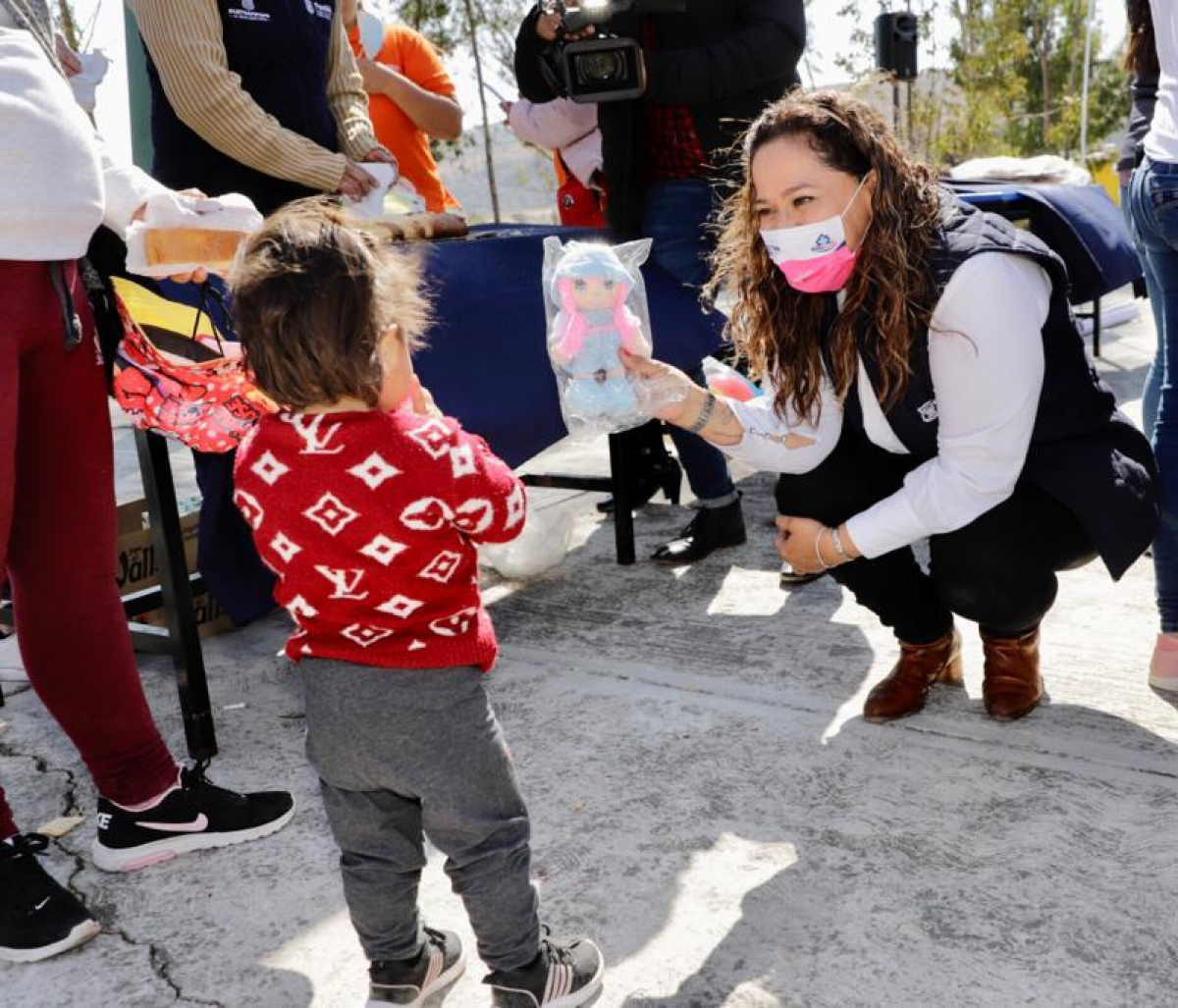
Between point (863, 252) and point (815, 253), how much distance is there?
0.26 feet

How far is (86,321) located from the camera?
196 cm

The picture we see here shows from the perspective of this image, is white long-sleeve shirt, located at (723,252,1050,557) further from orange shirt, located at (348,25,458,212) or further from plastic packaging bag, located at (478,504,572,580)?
orange shirt, located at (348,25,458,212)

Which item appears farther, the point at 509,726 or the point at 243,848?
the point at 509,726

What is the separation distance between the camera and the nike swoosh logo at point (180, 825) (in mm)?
2111

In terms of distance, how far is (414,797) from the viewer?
5.16 ft

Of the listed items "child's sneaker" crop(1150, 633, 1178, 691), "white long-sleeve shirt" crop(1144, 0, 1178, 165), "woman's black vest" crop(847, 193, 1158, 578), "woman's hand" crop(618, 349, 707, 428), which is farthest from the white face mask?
"child's sneaker" crop(1150, 633, 1178, 691)

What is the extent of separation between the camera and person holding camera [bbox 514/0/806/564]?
3232 millimetres

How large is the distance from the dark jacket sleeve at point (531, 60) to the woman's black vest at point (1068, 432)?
1.79 m

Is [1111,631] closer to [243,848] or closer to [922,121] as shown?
[243,848]

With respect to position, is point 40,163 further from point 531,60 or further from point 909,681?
point 531,60

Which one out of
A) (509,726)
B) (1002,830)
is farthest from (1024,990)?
(509,726)

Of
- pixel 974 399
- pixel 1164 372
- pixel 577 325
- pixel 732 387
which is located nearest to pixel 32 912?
pixel 577 325

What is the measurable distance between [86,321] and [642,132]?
1900 mm

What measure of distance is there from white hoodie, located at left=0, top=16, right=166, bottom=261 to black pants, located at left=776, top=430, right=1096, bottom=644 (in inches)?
53.5
